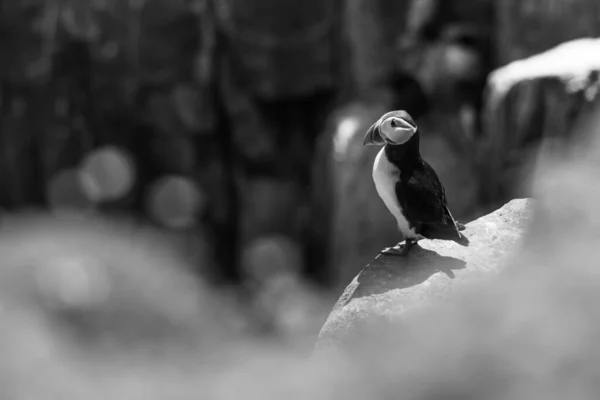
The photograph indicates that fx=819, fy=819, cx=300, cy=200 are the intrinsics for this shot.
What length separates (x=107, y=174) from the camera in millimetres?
12906

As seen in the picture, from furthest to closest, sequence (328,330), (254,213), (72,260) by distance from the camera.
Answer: (254,213)
(328,330)
(72,260)

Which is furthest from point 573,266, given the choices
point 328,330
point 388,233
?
point 388,233

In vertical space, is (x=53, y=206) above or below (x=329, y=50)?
below

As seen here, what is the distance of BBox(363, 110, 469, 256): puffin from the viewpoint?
3.38 m

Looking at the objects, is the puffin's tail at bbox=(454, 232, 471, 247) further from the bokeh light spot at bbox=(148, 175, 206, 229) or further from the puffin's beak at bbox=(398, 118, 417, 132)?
the bokeh light spot at bbox=(148, 175, 206, 229)

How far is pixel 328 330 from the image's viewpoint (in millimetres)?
3223

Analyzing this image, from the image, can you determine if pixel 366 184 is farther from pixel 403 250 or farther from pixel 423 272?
pixel 423 272

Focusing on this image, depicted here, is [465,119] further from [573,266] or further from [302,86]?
[573,266]

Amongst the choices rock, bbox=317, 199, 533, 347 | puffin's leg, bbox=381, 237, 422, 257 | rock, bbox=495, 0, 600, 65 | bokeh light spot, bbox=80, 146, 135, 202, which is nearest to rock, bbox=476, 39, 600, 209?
rock, bbox=495, 0, 600, 65

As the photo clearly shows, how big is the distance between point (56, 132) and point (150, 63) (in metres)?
2.03

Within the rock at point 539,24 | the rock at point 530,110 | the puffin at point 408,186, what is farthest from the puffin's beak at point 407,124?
the rock at point 539,24

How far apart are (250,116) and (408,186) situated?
9044mm

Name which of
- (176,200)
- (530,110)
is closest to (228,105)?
(176,200)

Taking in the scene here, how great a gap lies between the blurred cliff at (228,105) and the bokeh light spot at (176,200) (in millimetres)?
24
